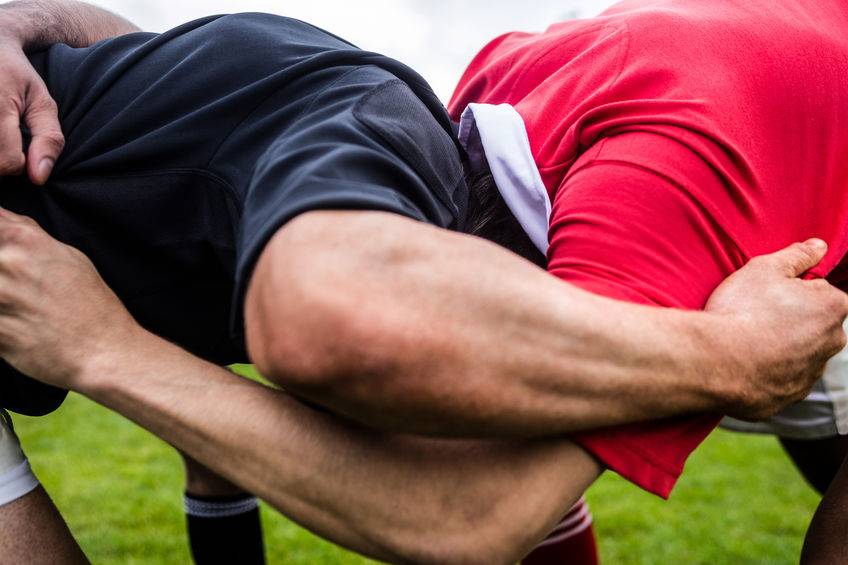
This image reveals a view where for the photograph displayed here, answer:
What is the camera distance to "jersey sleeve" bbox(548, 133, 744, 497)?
101 centimetres

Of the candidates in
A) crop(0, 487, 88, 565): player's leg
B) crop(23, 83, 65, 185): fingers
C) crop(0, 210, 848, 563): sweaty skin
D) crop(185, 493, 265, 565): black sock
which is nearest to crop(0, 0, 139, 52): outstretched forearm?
crop(23, 83, 65, 185): fingers

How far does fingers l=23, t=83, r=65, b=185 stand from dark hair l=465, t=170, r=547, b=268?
0.63 m

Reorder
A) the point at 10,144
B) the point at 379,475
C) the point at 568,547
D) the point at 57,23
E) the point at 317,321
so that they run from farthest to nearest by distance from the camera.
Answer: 1. the point at 568,547
2. the point at 57,23
3. the point at 10,144
4. the point at 379,475
5. the point at 317,321

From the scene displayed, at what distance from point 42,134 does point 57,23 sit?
0.42 metres

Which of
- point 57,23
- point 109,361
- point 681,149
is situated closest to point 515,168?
point 681,149

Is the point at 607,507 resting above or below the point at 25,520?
below

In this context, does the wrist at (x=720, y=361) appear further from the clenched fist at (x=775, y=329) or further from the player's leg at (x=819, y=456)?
the player's leg at (x=819, y=456)

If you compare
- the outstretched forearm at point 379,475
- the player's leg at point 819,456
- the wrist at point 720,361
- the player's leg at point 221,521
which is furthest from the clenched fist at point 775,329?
the player's leg at point 221,521

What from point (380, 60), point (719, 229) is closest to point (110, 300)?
point (380, 60)

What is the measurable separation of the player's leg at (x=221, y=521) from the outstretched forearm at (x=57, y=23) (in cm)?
89

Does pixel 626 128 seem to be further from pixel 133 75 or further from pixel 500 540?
pixel 133 75

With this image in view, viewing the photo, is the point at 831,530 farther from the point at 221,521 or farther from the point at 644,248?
the point at 221,521

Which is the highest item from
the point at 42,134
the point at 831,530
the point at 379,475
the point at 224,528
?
the point at 42,134

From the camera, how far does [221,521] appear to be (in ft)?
6.11
